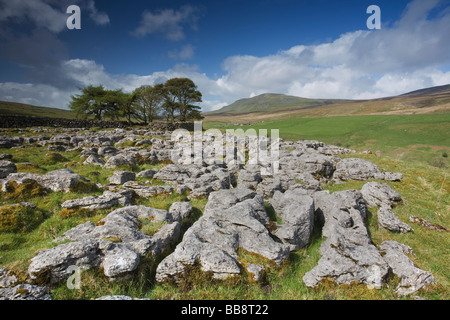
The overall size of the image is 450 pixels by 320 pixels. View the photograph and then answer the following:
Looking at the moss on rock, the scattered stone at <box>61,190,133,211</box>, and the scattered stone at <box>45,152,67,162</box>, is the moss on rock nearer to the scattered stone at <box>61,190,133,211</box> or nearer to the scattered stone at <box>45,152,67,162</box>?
the scattered stone at <box>61,190,133,211</box>

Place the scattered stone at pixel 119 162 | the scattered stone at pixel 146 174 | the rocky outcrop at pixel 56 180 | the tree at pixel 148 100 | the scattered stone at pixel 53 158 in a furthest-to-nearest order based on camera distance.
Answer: the tree at pixel 148 100, the scattered stone at pixel 53 158, the scattered stone at pixel 119 162, the scattered stone at pixel 146 174, the rocky outcrop at pixel 56 180

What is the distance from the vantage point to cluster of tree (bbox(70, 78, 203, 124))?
6446 centimetres

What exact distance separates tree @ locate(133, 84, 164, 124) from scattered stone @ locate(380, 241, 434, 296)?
7161cm

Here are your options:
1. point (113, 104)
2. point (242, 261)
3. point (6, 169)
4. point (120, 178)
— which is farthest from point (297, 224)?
point (113, 104)

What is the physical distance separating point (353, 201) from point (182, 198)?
1107 centimetres

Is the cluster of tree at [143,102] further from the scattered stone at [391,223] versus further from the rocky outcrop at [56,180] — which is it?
the scattered stone at [391,223]

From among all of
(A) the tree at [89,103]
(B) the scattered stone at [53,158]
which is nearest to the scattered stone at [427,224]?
(B) the scattered stone at [53,158]

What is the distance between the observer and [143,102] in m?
68.2

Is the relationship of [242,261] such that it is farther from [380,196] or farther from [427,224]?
[380,196]

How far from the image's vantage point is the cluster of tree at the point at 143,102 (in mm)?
64463

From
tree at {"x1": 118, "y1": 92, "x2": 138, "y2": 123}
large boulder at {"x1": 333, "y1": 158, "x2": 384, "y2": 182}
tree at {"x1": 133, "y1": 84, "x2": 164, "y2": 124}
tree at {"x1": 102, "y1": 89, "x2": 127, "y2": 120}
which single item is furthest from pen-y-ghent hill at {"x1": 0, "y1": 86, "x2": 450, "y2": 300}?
tree at {"x1": 133, "y1": 84, "x2": 164, "y2": 124}

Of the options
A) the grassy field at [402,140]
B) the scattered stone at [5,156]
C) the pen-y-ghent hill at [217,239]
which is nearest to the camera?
the pen-y-ghent hill at [217,239]

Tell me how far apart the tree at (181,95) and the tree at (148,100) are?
107 inches
